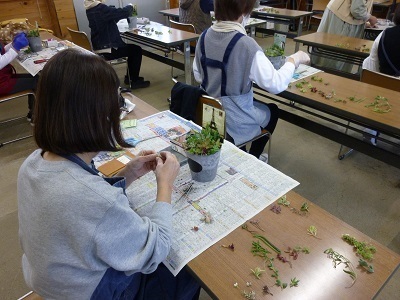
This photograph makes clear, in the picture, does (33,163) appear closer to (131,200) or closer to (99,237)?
(99,237)

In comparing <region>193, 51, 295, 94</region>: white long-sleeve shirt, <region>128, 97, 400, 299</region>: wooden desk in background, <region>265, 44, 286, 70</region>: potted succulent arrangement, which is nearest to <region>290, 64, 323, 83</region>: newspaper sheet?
<region>265, 44, 286, 70</region>: potted succulent arrangement

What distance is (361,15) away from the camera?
339 centimetres

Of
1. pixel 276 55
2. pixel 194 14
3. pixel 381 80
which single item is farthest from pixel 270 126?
pixel 194 14

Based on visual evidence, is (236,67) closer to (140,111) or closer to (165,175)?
(140,111)

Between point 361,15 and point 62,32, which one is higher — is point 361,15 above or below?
above

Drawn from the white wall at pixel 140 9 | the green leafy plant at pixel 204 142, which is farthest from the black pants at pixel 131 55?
the green leafy plant at pixel 204 142

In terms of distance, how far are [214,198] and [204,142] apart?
0.64 ft

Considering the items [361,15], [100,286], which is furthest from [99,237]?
[361,15]

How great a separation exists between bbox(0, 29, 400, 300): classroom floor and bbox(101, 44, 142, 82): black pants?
130cm

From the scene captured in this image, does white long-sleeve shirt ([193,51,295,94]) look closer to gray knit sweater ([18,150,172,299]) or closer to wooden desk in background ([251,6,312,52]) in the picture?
gray knit sweater ([18,150,172,299])

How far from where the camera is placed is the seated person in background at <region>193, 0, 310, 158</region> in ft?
4.90

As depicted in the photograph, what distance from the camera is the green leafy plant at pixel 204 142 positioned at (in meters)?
1.01

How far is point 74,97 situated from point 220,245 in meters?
0.54

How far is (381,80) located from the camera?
1.93 metres
